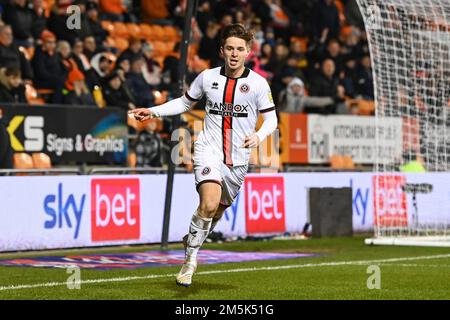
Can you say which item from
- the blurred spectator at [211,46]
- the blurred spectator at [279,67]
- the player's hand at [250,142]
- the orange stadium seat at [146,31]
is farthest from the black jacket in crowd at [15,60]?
the player's hand at [250,142]

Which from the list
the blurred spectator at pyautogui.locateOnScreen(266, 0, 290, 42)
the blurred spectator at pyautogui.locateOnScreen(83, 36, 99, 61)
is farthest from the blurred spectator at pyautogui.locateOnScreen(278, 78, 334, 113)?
the blurred spectator at pyautogui.locateOnScreen(266, 0, 290, 42)

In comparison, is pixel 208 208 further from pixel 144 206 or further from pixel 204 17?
pixel 204 17

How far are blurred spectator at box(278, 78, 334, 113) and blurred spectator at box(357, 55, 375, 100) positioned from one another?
9.11ft

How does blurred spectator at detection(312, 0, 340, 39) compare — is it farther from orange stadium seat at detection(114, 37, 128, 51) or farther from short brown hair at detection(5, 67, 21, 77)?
short brown hair at detection(5, 67, 21, 77)

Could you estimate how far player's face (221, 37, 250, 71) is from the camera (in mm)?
10508

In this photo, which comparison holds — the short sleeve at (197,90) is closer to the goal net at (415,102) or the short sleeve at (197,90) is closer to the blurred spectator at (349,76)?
the goal net at (415,102)

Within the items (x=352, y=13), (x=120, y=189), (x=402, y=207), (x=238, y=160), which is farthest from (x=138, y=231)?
(x=352, y=13)

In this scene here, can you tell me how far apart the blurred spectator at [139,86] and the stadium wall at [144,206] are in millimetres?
2366

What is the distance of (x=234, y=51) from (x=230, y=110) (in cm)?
56

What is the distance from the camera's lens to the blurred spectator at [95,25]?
2233cm

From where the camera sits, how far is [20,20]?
68.1ft

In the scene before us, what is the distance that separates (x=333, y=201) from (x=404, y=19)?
334 centimetres
